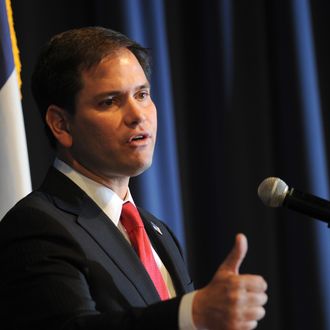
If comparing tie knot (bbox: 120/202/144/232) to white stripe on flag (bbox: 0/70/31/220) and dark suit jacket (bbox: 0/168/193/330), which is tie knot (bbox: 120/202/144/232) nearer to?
dark suit jacket (bbox: 0/168/193/330)

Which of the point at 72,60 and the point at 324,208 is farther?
the point at 72,60

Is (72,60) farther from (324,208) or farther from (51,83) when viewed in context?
(324,208)

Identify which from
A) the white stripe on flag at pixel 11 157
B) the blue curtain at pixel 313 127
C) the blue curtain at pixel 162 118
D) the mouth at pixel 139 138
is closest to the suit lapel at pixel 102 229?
the mouth at pixel 139 138

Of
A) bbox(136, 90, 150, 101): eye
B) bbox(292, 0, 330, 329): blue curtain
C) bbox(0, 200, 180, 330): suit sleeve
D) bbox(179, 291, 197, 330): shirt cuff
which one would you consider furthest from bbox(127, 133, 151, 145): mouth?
bbox(292, 0, 330, 329): blue curtain

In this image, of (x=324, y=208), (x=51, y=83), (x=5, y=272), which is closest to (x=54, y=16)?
(x=51, y=83)

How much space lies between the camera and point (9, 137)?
6.95ft

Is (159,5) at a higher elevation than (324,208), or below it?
higher

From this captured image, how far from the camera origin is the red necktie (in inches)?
61.7

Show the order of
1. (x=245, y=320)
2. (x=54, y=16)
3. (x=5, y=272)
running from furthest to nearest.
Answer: (x=54, y=16)
(x=5, y=272)
(x=245, y=320)

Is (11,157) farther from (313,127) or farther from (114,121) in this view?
(313,127)

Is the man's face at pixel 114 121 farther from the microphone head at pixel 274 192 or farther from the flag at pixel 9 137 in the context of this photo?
the flag at pixel 9 137

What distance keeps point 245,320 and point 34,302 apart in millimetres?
398

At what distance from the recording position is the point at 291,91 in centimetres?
276

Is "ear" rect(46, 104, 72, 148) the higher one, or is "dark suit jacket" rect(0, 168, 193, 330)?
"ear" rect(46, 104, 72, 148)
